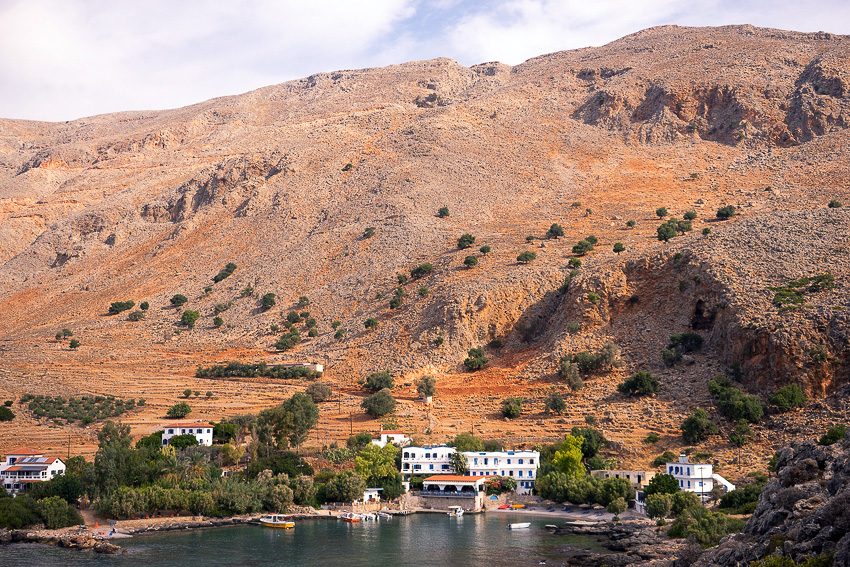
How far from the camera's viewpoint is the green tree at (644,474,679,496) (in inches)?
1875

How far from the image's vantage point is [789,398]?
52.8m

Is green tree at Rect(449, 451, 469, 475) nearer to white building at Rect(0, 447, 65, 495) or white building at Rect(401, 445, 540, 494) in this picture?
white building at Rect(401, 445, 540, 494)

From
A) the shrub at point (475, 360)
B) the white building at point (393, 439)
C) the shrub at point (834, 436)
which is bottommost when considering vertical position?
the white building at point (393, 439)

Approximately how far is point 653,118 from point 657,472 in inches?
2667

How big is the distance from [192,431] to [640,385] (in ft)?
99.7

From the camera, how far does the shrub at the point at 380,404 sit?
61.1m

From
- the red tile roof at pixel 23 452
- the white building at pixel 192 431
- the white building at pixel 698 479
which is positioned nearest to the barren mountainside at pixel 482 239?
the red tile roof at pixel 23 452

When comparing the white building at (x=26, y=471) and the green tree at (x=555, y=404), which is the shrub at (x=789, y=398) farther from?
the white building at (x=26, y=471)

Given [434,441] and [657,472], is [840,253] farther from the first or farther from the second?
[434,441]

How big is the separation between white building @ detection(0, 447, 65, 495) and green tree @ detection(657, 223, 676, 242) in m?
50.6

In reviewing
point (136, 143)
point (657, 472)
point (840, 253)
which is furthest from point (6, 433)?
point (136, 143)

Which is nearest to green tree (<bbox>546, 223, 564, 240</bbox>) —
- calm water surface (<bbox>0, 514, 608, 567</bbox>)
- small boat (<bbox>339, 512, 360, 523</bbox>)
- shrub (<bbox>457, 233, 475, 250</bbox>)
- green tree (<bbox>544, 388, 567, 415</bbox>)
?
shrub (<bbox>457, 233, 475, 250</bbox>)

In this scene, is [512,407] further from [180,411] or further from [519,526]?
[180,411]

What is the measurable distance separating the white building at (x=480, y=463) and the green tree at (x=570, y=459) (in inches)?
75.4
